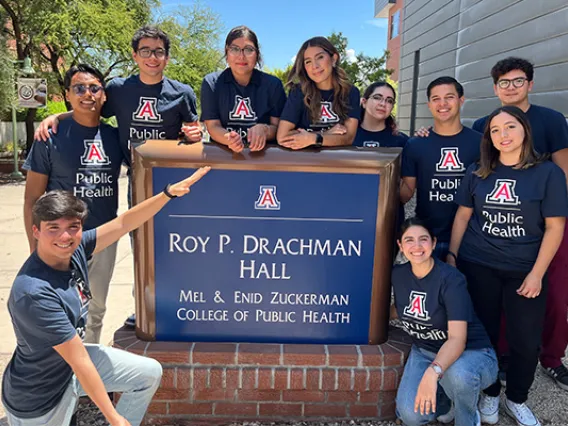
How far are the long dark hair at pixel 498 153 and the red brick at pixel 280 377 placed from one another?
1438 mm

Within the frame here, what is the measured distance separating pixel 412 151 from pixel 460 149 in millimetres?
262

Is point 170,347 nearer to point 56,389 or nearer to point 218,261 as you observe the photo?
point 218,261

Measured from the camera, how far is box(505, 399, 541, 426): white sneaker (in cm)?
272

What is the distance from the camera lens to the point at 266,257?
271cm

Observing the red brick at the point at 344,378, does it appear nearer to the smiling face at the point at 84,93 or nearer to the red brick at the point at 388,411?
the red brick at the point at 388,411

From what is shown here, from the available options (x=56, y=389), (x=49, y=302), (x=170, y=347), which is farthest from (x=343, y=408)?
(x=49, y=302)

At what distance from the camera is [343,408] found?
9.08 ft

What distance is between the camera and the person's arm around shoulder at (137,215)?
2363mm

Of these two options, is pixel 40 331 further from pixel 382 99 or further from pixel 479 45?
pixel 479 45

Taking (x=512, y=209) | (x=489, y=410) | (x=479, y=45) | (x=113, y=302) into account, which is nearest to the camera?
(x=512, y=209)

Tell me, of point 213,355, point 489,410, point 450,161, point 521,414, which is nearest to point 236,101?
point 450,161

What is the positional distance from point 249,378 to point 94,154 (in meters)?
1.46

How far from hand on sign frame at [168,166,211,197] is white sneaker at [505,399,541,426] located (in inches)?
81.9

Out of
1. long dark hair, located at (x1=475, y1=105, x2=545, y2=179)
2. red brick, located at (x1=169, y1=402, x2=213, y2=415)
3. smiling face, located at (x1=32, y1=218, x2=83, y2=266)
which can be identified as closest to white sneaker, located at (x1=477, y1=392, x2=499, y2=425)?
long dark hair, located at (x1=475, y1=105, x2=545, y2=179)
